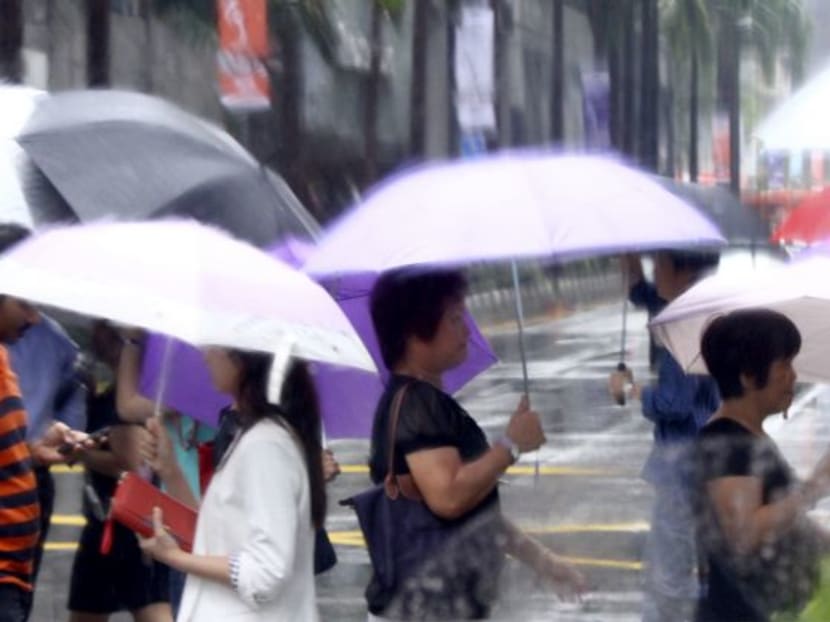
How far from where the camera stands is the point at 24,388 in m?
6.46

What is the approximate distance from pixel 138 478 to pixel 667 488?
215 cm

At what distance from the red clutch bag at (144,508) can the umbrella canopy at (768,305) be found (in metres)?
1.44

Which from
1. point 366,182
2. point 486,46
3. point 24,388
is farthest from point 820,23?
point 486,46

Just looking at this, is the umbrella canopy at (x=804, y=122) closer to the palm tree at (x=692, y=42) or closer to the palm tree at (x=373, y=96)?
the palm tree at (x=692, y=42)

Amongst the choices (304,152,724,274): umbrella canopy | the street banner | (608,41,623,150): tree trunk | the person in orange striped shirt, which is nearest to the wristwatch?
(304,152,724,274): umbrella canopy

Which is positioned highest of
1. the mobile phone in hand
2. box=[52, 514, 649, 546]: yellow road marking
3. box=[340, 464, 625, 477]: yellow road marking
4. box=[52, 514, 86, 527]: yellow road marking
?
the mobile phone in hand

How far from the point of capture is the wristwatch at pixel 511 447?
4598mm

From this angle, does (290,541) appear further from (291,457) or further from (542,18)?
(542,18)

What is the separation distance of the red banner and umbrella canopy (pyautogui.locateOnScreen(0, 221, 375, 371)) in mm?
6865

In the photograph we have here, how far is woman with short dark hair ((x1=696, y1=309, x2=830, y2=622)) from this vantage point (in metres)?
4.27

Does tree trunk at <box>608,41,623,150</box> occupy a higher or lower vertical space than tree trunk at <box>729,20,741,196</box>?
lower

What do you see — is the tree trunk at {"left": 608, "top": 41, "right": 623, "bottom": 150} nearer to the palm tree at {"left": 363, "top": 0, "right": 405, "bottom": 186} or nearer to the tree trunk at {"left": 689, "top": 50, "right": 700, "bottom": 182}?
the tree trunk at {"left": 689, "top": 50, "right": 700, "bottom": 182}

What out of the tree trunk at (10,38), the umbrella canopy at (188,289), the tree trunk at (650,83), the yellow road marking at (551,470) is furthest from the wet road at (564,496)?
the tree trunk at (10,38)

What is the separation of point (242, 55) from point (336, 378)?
822 cm
